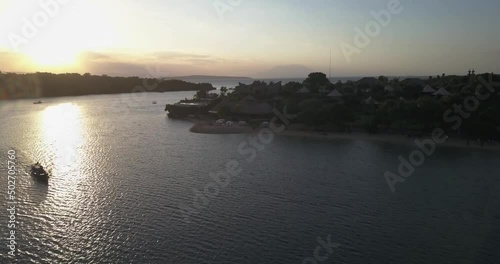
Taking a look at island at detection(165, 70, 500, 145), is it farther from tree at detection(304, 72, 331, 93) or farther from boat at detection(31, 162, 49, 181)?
boat at detection(31, 162, 49, 181)

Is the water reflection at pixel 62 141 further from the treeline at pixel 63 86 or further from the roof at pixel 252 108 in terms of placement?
the treeline at pixel 63 86

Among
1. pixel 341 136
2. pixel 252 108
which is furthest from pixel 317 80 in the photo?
pixel 341 136

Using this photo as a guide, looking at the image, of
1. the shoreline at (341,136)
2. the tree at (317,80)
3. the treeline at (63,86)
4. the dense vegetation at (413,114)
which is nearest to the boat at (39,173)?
the shoreline at (341,136)

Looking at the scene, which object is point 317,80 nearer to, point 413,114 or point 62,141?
point 413,114

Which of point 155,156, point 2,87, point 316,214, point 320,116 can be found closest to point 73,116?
point 155,156

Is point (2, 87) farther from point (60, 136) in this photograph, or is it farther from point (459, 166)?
point (459, 166)

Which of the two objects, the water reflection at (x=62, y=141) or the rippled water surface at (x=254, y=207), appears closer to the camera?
the rippled water surface at (x=254, y=207)

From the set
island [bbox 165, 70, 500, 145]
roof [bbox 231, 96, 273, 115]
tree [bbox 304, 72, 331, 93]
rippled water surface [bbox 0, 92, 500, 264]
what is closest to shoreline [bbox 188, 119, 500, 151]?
island [bbox 165, 70, 500, 145]
